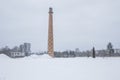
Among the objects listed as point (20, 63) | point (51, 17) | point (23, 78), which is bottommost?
point (23, 78)

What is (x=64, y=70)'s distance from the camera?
799 cm

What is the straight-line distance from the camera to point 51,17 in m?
31.6

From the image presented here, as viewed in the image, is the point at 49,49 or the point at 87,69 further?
the point at 49,49

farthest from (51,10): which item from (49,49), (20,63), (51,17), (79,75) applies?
(79,75)

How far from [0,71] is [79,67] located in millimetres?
4062

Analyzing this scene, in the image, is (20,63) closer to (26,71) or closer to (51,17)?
(26,71)

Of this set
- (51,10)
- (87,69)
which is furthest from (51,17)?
(87,69)

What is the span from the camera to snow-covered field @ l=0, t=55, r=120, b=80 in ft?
23.9

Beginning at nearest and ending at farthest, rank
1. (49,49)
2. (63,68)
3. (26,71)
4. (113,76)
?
(113,76) < (63,68) < (26,71) < (49,49)

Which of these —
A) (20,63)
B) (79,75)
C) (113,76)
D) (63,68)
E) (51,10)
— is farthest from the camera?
(51,10)

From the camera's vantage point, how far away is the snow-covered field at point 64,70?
23.9 feet

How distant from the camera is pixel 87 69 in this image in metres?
7.70

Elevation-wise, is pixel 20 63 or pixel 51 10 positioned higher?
pixel 51 10

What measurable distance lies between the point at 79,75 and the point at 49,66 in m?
1.58
